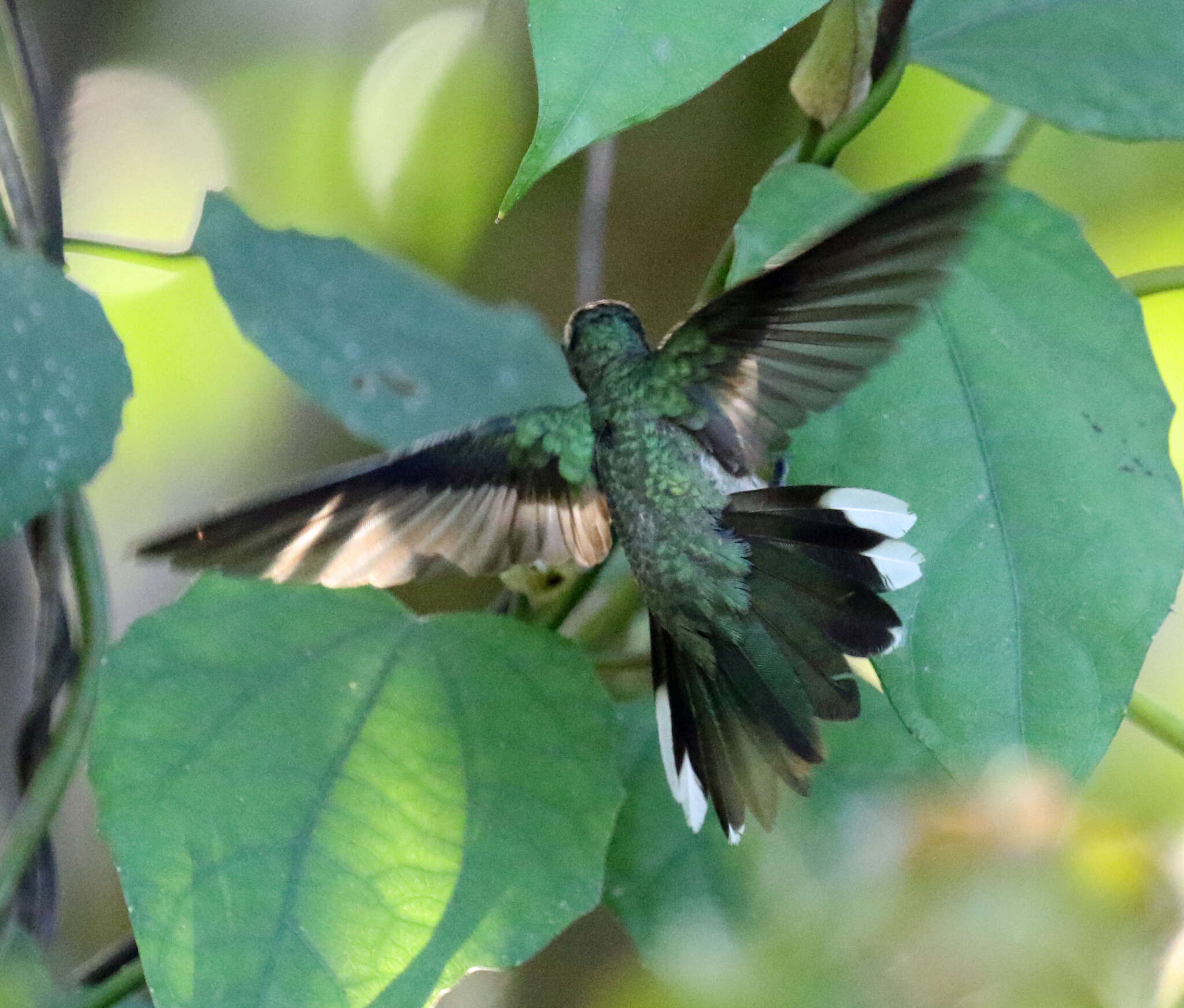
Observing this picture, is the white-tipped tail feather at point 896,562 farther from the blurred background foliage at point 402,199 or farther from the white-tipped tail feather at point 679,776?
the blurred background foliage at point 402,199

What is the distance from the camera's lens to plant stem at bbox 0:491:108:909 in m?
0.63

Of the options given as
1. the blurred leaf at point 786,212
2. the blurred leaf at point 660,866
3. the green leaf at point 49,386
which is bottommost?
the blurred leaf at point 660,866

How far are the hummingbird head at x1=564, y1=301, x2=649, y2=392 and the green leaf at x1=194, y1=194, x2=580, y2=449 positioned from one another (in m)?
0.14

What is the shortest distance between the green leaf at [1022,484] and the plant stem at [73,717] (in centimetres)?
42

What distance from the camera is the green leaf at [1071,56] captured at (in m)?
0.56

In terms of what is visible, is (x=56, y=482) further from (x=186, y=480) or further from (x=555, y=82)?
(x=186, y=480)

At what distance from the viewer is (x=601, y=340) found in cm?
69

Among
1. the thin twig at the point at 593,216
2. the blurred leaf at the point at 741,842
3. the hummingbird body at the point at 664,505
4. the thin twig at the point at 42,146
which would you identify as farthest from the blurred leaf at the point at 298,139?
the blurred leaf at the point at 741,842

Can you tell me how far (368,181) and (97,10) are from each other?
0.38 metres

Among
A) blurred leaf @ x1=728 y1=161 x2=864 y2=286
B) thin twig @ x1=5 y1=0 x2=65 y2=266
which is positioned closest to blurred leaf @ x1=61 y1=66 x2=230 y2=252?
thin twig @ x1=5 y1=0 x2=65 y2=266

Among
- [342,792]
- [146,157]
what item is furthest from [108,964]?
[146,157]

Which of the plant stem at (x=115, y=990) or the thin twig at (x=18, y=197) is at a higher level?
the thin twig at (x=18, y=197)

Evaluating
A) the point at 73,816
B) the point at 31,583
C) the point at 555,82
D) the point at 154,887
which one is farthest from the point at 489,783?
the point at 73,816

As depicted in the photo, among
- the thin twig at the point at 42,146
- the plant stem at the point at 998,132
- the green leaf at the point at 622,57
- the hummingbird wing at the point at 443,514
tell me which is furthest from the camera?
the plant stem at the point at 998,132
